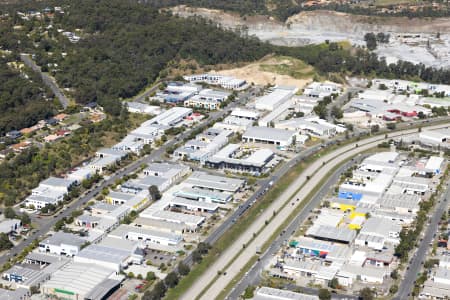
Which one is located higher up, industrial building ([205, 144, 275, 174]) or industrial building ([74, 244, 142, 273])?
industrial building ([205, 144, 275, 174])

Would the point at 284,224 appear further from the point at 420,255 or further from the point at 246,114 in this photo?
the point at 246,114

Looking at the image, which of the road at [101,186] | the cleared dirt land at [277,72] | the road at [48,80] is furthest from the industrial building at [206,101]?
the road at [48,80]

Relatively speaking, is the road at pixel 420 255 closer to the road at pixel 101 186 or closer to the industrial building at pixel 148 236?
the industrial building at pixel 148 236

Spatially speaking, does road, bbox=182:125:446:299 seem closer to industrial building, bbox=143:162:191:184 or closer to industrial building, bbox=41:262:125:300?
industrial building, bbox=41:262:125:300

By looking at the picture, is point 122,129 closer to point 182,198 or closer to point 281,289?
point 182,198

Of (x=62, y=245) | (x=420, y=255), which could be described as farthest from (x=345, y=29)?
(x=62, y=245)

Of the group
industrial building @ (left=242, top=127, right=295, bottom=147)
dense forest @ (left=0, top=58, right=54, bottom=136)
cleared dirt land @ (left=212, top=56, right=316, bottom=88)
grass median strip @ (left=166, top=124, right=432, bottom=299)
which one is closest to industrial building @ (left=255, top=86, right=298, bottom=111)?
cleared dirt land @ (left=212, top=56, right=316, bottom=88)

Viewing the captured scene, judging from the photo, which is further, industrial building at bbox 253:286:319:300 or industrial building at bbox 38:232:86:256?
industrial building at bbox 38:232:86:256
